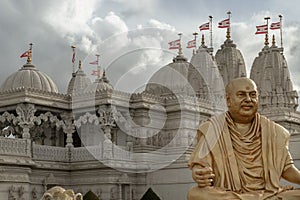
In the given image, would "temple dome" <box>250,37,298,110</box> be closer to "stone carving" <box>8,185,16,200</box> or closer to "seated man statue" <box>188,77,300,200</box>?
"stone carving" <box>8,185,16,200</box>

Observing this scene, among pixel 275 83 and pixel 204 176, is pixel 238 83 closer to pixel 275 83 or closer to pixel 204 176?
pixel 204 176

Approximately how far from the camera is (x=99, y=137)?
94.9ft

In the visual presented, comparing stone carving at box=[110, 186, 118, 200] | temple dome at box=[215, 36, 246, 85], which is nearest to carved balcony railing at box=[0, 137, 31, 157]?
stone carving at box=[110, 186, 118, 200]

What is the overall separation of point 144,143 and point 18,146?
655 cm

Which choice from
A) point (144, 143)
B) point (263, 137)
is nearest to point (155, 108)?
point (144, 143)

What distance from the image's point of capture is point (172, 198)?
25.8 meters

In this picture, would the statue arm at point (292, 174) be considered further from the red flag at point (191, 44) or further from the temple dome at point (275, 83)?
the temple dome at point (275, 83)

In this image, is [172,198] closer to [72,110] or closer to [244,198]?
[72,110]

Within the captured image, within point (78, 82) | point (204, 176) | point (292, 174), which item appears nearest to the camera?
point (204, 176)

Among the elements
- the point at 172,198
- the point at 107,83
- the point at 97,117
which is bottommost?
the point at 172,198

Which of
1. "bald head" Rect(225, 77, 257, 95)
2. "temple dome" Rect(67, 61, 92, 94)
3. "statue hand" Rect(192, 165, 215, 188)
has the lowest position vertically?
"statue hand" Rect(192, 165, 215, 188)

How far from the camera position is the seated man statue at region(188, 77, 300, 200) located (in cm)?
706

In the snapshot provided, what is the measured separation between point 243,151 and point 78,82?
30907mm

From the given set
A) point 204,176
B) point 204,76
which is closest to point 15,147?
point 204,76
